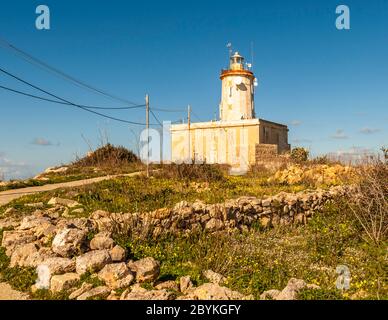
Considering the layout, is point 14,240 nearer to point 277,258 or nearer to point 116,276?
point 116,276

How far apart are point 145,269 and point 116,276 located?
511mm

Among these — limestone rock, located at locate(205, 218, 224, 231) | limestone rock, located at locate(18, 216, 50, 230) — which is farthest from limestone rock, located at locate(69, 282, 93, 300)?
limestone rock, located at locate(205, 218, 224, 231)

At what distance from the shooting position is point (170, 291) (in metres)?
6.26

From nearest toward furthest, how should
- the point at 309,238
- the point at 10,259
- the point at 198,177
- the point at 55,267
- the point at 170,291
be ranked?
the point at 170,291
the point at 55,267
the point at 10,259
the point at 309,238
the point at 198,177

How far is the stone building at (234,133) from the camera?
3219 centimetres

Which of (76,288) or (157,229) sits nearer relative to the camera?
(76,288)

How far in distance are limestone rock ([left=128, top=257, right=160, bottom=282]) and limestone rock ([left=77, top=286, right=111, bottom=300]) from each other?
63 centimetres

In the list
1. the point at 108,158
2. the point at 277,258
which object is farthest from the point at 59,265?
the point at 108,158

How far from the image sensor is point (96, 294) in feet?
20.1

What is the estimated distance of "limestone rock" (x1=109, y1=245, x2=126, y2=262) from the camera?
7.28 meters
